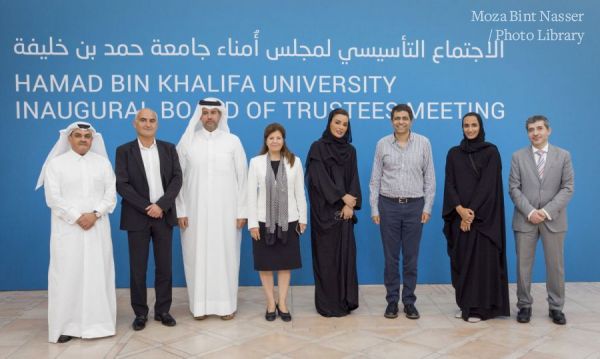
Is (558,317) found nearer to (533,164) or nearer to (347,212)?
(533,164)

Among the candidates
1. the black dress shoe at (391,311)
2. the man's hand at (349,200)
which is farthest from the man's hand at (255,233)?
the black dress shoe at (391,311)

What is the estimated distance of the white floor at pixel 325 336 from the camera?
3.18 metres

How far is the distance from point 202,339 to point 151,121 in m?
1.53

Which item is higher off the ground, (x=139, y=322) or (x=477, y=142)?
(x=477, y=142)

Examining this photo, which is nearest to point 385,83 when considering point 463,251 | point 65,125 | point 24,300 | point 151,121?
point 463,251

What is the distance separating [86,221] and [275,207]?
1257 millimetres

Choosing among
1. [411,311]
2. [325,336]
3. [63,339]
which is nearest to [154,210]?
[63,339]

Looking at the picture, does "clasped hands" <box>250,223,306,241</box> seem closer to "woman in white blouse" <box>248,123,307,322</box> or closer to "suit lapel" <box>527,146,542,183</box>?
"woman in white blouse" <box>248,123,307,322</box>

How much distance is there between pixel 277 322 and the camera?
378cm

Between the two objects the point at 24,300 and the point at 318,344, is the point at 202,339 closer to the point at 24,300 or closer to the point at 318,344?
the point at 318,344

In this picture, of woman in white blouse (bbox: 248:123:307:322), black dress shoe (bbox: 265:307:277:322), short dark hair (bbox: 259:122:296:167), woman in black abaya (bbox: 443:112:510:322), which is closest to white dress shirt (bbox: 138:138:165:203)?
woman in white blouse (bbox: 248:123:307:322)

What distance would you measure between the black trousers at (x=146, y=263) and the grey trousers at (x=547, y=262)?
255 cm

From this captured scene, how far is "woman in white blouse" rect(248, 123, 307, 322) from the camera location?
12.2ft

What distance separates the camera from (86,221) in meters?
3.36
